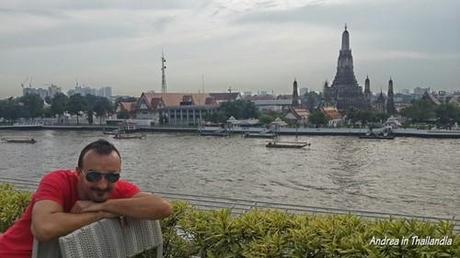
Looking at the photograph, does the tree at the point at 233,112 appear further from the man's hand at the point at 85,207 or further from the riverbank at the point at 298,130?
the man's hand at the point at 85,207

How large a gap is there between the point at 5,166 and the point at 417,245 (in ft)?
84.3

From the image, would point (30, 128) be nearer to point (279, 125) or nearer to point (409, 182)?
point (279, 125)

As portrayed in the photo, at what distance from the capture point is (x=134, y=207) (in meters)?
1.63

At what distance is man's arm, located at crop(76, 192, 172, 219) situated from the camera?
5.27 ft

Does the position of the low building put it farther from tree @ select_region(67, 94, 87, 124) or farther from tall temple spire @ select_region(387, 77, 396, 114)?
tall temple spire @ select_region(387, 77, 396, 114)

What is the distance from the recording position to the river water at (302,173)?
49.4 feet

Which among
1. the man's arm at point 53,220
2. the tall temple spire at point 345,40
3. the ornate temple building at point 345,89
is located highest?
the tall temple spire at point 345,40

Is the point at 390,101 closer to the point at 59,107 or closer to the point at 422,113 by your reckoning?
the point at 422,113

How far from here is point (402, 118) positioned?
57562 mm

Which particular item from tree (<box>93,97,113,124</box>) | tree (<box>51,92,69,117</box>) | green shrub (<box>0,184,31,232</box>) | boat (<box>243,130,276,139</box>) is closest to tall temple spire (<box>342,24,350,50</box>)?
boat (<box>243,130,276,139</box>)

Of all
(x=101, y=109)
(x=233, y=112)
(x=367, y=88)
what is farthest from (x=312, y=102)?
(x=101, y=109)

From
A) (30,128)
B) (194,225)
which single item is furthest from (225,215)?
(30,128)

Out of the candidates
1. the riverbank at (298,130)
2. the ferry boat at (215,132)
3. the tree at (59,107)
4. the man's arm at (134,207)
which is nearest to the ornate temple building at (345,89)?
the riverbank at (298,130)

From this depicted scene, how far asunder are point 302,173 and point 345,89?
4490 centimetres
